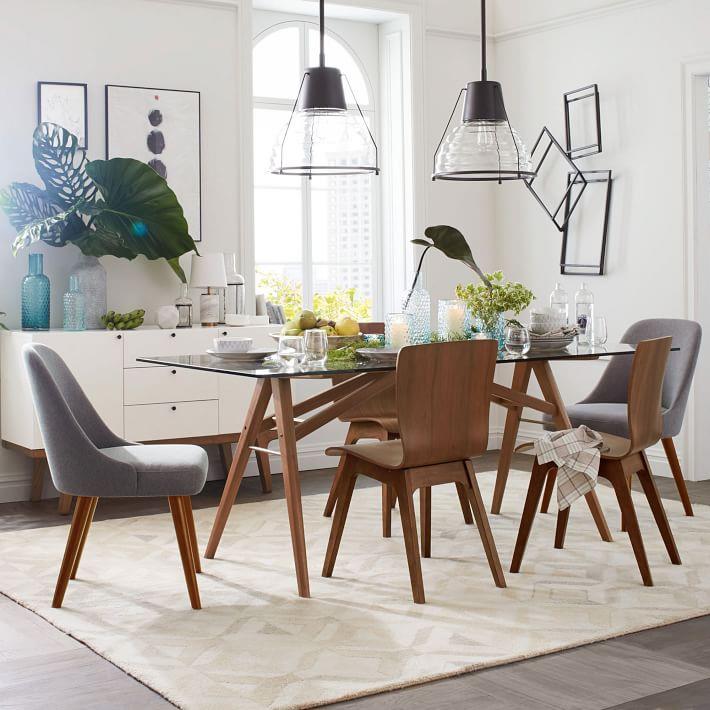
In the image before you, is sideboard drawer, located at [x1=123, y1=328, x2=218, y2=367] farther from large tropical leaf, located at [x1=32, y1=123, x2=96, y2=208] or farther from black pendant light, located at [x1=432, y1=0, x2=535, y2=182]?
black pendant light, located at [x1=432, y1=0, x2=535, y2=182]

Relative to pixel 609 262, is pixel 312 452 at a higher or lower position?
lower

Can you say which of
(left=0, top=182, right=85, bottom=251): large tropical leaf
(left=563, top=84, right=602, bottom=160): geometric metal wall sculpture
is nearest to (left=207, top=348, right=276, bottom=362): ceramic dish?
(left=0, top=182, right=85, bottom=251): large tropical leaf

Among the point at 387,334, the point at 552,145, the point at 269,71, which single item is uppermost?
the point at 269,71

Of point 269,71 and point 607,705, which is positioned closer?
point 607,705

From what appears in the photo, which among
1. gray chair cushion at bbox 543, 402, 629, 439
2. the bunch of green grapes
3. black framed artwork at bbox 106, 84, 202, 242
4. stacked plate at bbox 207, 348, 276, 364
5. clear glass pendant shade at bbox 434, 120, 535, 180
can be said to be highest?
black framed artwork at bbox 106, 84, 202, 242

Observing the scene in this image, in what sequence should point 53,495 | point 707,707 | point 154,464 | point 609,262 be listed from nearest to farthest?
→ 1. point 707,707
2. point 154,464
3. point 53,495
4. point 609,262

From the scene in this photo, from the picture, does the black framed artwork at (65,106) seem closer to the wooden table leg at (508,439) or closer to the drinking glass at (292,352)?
the drinking glass at (292,352)

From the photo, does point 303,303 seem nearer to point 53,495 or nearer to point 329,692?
point 53,495

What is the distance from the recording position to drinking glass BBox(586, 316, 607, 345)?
14.4ft

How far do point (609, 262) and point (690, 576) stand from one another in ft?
8.51

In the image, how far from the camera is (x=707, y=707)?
263 cm

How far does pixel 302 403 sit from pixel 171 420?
3.92 ft

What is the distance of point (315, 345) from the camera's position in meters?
3.70

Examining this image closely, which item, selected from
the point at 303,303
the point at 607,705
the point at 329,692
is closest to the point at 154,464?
the point at 329,692
